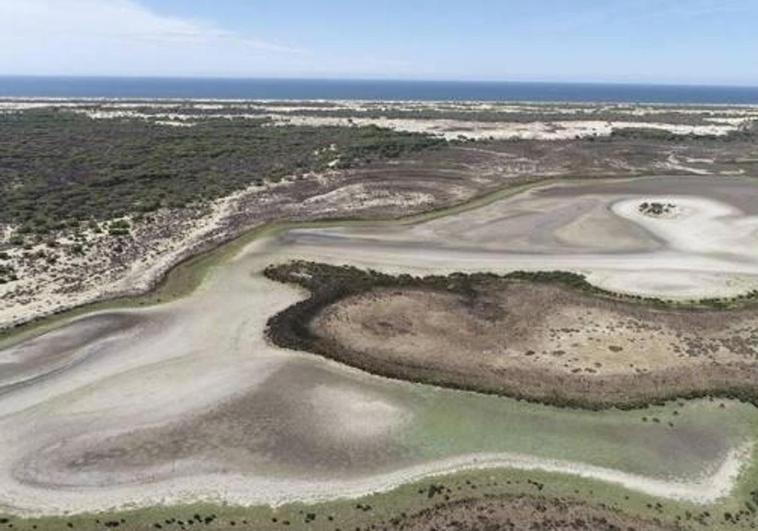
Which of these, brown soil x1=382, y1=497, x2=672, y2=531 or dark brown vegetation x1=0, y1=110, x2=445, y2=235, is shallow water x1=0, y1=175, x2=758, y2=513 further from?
dark brown vegetation x1=0, y1=110, x2=445, y2=235

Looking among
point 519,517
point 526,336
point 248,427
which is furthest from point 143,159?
point 519,517

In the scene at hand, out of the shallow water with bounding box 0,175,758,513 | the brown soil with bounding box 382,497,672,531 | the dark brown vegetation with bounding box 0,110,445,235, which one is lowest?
the brown soil with bounding box 382,497,672,531

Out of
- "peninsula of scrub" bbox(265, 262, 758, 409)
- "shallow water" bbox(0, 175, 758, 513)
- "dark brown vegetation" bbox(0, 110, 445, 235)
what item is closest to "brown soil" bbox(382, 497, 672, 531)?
"shallow water" bbox(0, 175, 758, 513)

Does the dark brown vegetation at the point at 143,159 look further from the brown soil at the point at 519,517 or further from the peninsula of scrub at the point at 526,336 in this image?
the brown soil at the point at 519,517

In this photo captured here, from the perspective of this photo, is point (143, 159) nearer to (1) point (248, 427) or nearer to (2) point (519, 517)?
(1) point (248, 427)

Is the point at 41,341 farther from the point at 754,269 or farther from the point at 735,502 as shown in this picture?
the point at 754,269

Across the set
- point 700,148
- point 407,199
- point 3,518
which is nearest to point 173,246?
point 407,199
